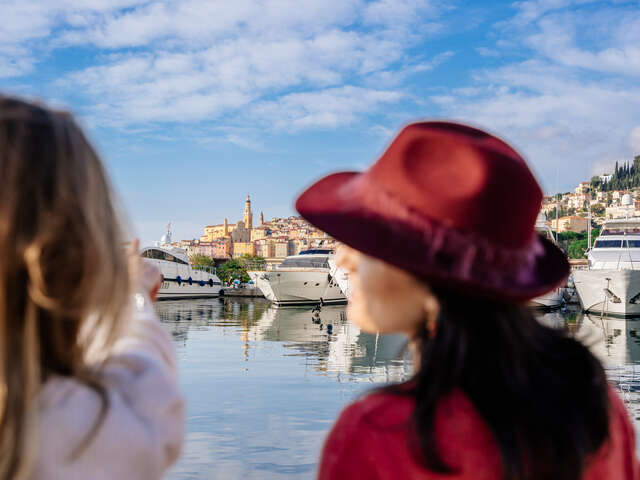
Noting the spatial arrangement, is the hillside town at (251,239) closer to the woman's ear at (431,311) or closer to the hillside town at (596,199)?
the hillside town at (596,199)

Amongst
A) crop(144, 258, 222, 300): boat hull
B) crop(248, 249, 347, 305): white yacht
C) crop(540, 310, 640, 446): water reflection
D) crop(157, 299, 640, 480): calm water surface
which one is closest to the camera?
crop(157, 299, 640, 480): calm water surface

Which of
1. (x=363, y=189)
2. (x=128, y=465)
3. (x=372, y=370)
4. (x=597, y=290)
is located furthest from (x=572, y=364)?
(x=597, y=290)

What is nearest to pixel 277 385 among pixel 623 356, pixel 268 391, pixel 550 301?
pixel 268 391

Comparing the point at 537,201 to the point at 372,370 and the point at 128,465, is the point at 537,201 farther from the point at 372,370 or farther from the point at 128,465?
the point at 372,370

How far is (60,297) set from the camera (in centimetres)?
89

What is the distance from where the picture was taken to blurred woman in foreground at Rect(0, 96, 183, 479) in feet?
2.85

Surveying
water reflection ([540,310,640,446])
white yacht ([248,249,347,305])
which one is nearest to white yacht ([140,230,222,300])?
white yacht ([248,249,347,305])

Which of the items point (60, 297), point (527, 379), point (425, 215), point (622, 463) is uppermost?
point (425, 215)

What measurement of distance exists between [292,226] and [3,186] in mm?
164380

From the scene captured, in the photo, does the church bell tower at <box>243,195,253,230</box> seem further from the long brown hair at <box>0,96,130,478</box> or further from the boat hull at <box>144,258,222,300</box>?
the long brown hair at <box>0,96,130,478</box>

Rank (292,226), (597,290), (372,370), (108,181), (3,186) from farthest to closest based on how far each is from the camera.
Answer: (292,226) < (597,290) < (372,370) < (108,181) < (3,186)

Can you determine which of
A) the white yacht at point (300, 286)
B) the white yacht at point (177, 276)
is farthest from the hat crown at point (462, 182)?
the white yacht at point (177, 276)

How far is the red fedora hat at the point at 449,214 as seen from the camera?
0.96 metres

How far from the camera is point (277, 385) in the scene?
8852 millimetres
